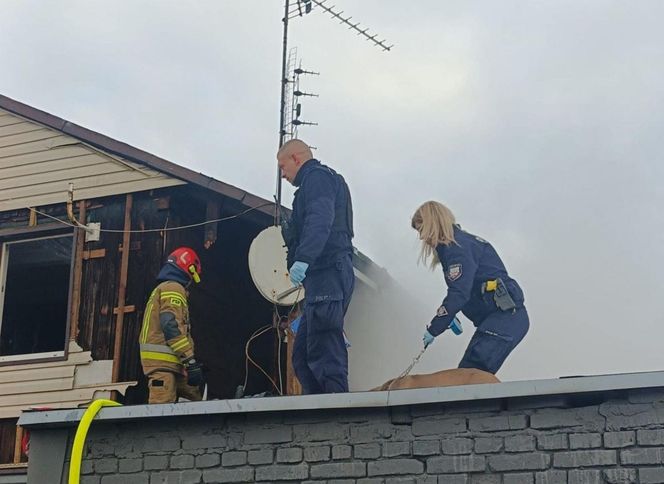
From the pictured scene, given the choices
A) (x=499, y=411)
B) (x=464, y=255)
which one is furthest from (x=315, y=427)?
(x=464, y=255)

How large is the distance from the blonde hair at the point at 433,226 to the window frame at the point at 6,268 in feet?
14.7

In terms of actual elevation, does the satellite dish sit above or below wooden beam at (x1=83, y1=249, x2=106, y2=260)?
below

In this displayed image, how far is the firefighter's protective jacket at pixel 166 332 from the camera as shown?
901 centimetres

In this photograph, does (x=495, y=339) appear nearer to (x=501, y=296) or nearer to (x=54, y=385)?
(x=501, y=296)

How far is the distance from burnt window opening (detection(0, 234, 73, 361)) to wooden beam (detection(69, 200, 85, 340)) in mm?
248

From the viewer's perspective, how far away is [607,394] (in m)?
6.21

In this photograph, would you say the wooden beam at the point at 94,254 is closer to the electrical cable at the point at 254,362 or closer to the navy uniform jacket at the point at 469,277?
the electrical cable at the point at 254,362

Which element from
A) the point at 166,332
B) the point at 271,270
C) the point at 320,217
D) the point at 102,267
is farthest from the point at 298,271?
the point at 102,267

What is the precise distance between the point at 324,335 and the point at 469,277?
1.15m

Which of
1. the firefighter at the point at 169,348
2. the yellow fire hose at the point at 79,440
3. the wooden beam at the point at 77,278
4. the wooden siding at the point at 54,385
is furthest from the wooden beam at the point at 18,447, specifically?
the yellow fire hose at the point at 79,440

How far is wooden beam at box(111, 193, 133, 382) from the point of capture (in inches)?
410

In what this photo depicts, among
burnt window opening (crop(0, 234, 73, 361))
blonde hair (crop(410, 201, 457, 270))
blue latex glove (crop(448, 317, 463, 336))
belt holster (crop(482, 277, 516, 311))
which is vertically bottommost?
blue latex glove (crop(448, 317, 463, 336))

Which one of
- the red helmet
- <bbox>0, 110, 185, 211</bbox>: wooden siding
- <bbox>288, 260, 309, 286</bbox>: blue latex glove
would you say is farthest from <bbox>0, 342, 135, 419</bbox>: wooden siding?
<bbox>288, 260, 309, 286</bbox>: blue latex glove

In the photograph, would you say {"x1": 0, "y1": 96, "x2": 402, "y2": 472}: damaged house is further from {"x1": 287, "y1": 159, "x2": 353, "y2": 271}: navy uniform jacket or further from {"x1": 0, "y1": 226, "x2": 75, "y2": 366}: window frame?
{"x1": 287, "y1": 159, "x2": 353, "y2": 271}: navy uniform jacket
